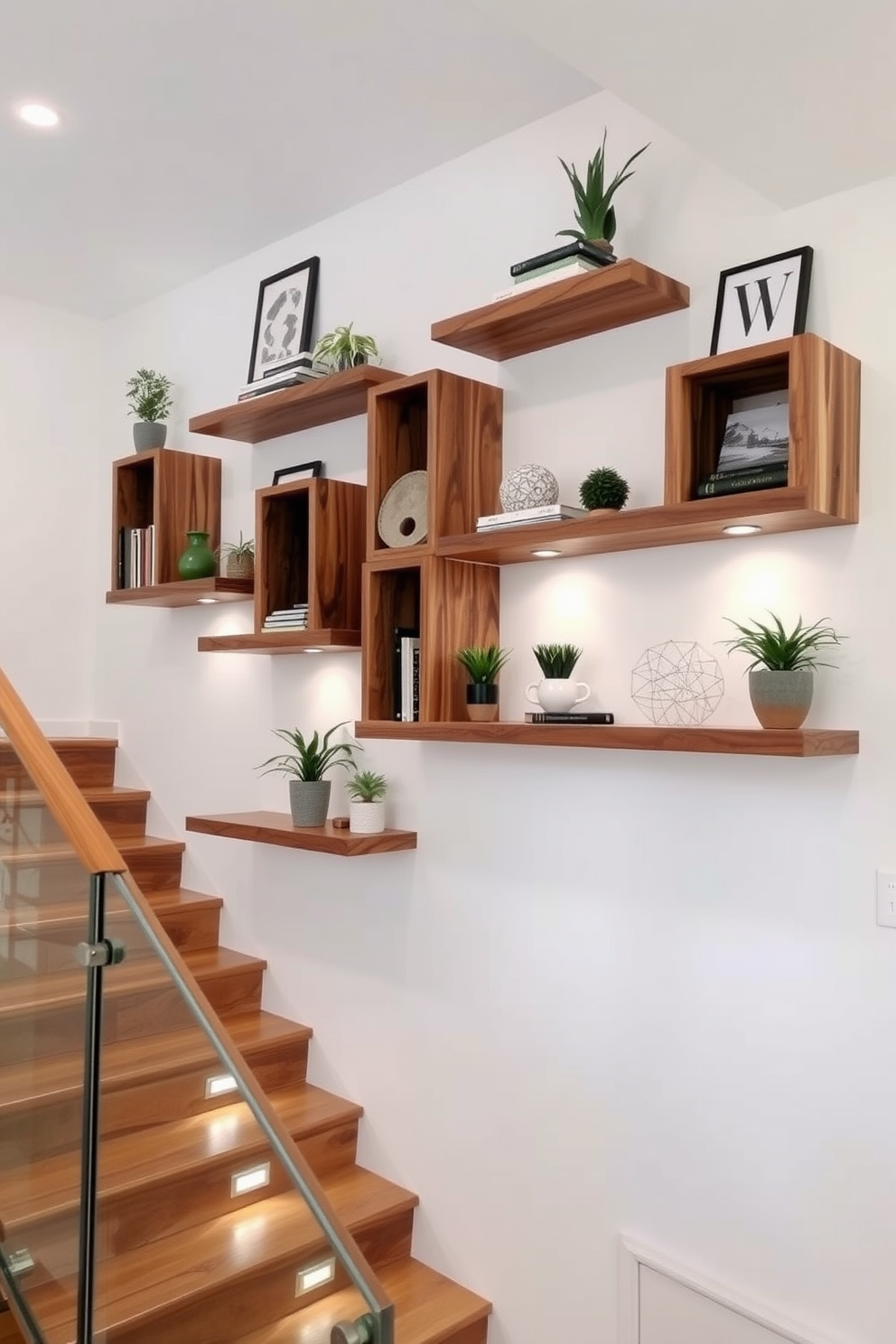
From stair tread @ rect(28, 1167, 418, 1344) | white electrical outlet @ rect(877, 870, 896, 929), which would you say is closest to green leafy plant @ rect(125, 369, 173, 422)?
stair tread @ rect(28, 1167, 418, 1344)

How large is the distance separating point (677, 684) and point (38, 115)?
2278mm

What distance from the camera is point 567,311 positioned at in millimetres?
2566

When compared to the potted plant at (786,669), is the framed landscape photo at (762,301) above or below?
above

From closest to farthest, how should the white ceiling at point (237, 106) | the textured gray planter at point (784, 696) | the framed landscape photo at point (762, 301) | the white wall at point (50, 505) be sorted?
the textured gray planter at point (784, 696)
the framed landscape photo at point (762, 301)
the white ceiling at point (237, 106)
the white wall at point (50, 505)

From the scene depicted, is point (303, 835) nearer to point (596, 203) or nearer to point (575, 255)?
point (575, 255)

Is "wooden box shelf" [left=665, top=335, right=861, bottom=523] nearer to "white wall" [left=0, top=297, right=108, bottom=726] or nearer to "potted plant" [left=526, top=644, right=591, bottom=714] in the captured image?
"potted plant" [left=526, top=644, right=591, bottom=714]

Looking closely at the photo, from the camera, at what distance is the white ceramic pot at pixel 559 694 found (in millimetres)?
2561

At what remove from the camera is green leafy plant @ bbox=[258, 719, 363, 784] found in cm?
325

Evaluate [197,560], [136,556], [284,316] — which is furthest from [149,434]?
[284,316]

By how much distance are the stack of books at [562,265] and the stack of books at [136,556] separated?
1.79 m

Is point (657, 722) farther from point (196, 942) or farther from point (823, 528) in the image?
point (196, 942)

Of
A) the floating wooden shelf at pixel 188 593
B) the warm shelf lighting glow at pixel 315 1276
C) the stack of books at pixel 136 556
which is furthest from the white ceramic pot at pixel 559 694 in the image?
the stack of books at pixel 136 556

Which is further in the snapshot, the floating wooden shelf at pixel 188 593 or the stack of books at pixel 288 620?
the floating wooden shelf at pixel 188 593

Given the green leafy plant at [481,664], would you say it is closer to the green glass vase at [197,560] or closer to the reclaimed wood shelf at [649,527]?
the reclaimed wood shelf at [649,527]
